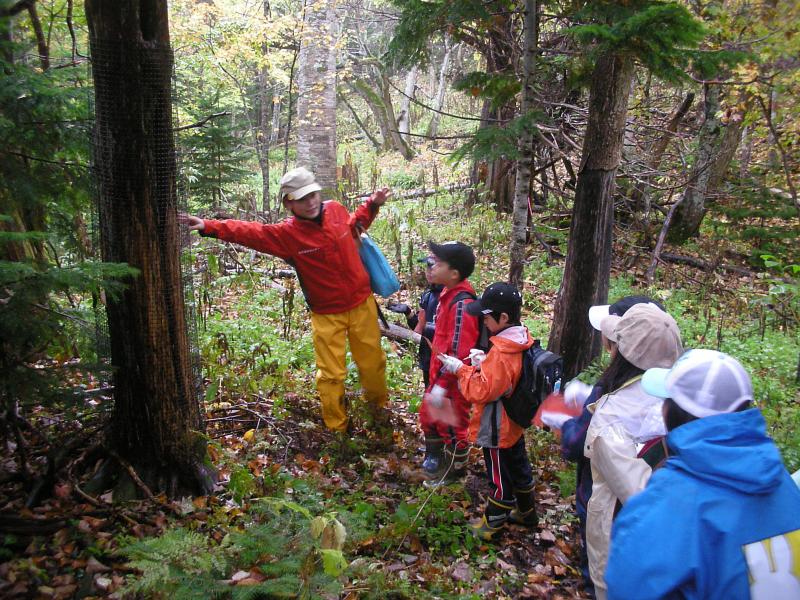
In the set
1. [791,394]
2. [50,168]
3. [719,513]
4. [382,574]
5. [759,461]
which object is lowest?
[791,394]

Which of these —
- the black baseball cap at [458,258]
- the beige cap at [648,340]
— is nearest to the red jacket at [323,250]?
the black baseball cap at [458,258]

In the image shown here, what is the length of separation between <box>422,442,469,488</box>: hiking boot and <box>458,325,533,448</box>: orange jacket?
2.94 ft

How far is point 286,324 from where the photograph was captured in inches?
302

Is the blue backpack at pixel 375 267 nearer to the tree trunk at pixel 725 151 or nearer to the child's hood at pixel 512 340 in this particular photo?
the child's hood at pixel 512 340

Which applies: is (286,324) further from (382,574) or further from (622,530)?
(622,530)

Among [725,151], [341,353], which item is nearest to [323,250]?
[341,353]

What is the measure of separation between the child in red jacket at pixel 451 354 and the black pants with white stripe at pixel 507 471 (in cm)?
60

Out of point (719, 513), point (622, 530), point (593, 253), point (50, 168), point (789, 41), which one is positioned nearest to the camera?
point (719, 513)

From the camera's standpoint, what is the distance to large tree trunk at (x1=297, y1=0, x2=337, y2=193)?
13242 millimetres

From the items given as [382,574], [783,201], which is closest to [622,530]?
[382,574]

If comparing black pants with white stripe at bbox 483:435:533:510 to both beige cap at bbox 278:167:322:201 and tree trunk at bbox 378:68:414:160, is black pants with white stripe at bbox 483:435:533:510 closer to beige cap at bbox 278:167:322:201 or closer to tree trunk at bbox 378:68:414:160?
beige cap at bbox 278:167:322:201

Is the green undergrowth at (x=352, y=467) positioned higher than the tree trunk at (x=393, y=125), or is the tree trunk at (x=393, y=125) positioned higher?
the tree trunk at (x=393, y=125)

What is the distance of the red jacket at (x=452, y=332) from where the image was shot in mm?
4484

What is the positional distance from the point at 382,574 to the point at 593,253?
3.95 m
